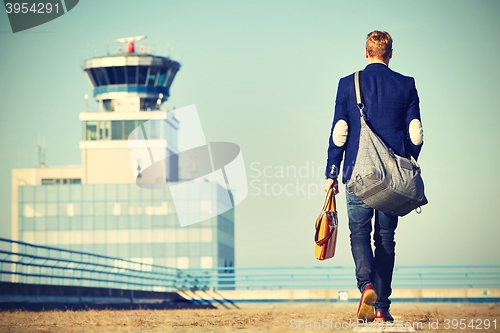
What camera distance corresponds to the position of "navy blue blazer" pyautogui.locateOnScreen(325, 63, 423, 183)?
6.67 metres

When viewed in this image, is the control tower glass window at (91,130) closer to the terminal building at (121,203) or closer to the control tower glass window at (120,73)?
the terminal building at (121,203)

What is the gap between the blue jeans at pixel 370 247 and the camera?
6.63m

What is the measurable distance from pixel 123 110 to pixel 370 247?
80.8 meters

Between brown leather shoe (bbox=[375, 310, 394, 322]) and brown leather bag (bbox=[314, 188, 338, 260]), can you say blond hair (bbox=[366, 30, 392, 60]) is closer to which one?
brown leather bag (bbox=[314, 188, 338, 260])

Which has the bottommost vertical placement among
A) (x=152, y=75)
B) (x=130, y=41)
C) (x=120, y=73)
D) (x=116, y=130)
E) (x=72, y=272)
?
(x=72, y=272)

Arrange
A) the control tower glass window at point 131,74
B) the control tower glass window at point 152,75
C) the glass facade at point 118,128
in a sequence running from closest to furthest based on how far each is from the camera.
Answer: the control tower glass window at point 131,74, the control tower glass window at point 152,75, the glass facade at point 118,128

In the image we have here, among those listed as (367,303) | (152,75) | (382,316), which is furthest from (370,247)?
(152,75)

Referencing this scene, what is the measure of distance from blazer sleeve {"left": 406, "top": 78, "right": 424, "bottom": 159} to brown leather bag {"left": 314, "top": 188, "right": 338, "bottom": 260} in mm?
690

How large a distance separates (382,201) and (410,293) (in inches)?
1341

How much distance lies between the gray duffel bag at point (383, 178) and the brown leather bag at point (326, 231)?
28 centimetres

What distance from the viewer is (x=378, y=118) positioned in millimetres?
6688

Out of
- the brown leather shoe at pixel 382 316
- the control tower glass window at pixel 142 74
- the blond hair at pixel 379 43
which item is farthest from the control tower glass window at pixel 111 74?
the brown leather shoe at pixel 382 316

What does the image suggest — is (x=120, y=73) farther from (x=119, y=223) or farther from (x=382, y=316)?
(x=382, y=316)

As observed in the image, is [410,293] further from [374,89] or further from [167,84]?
[167,84]
